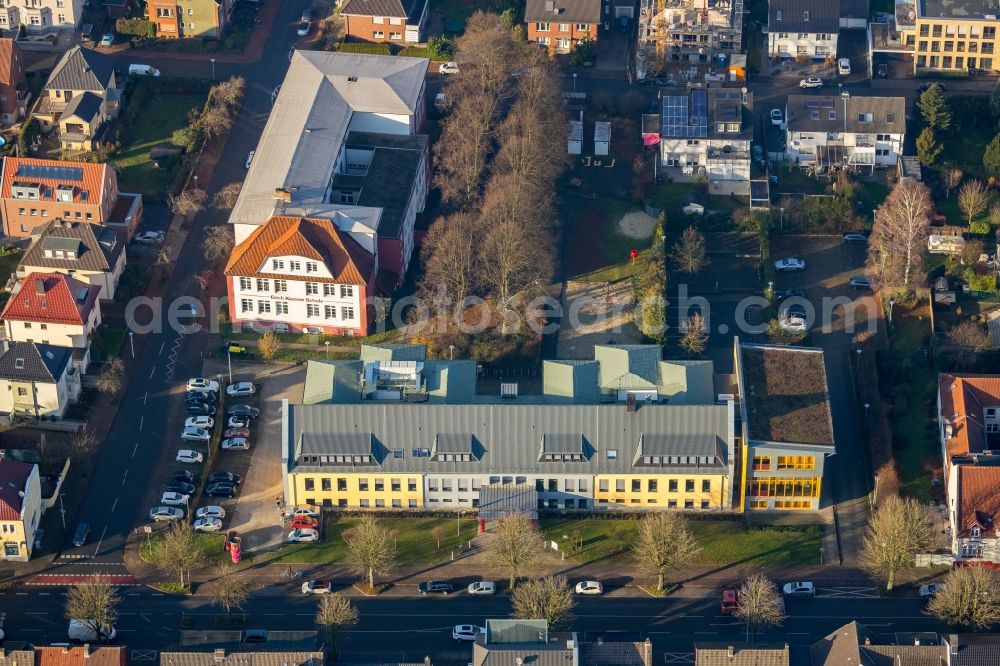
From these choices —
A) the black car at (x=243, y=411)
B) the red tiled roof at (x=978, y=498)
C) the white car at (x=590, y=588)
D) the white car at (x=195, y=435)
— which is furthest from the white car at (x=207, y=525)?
the red tiled roof at (x=978, y=498)

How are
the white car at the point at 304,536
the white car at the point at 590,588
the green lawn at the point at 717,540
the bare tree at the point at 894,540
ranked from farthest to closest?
the white car at the point at 304,536, the green lawn at the point at 717,540, the white car at the point at 590,588, the bare tree at the point at 894,540

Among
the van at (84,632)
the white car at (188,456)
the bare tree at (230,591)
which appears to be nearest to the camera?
the van at (84,632)

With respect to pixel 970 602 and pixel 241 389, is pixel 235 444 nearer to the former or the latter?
pixel 241 389

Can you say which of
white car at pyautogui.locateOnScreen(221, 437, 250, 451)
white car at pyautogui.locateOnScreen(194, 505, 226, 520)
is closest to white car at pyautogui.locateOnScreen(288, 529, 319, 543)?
white car at pyautogui.locateOnScreen(194, 505, 226, 520)

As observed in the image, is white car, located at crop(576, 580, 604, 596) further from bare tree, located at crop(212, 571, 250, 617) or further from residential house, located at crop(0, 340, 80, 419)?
residential house, located at crop(0, 340, 80, 419)

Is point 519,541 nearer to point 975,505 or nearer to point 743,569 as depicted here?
point 743,569

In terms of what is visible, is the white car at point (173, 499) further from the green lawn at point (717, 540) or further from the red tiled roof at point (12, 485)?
the green lawn at point (717, 540)

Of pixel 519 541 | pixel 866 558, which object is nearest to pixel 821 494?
pixel 866 558
